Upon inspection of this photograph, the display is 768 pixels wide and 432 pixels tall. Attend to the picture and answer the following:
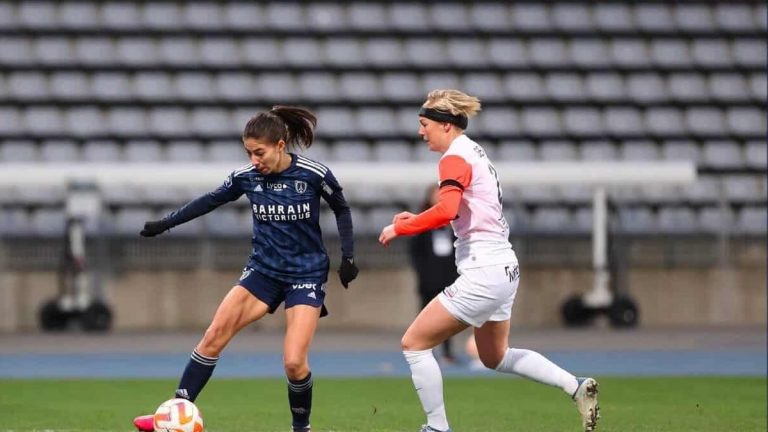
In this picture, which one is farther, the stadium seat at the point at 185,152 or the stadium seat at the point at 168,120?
the stadium seat at the point at 168,120

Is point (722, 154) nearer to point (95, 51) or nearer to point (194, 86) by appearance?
→ point (194, 86)

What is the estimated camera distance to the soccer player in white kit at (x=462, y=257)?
7.64 m

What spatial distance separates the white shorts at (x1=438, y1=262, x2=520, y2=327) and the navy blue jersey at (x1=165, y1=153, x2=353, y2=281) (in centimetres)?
81

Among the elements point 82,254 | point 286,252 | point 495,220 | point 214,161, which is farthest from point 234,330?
point 214,161

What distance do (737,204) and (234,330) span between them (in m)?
16.0

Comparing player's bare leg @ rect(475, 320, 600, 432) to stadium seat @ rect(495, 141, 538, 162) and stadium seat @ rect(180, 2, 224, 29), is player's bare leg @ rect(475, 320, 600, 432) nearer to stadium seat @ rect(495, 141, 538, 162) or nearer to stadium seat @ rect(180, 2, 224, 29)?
stadium seat @ rect(495, 141, 538, 162)

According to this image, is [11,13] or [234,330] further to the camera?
[11,13]

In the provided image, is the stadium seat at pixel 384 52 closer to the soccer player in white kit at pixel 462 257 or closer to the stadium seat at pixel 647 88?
the stadium seat at pixel 647 88

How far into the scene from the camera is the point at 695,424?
9.73 meters

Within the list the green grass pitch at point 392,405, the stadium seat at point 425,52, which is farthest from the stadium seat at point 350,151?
the green grass pitch at point 392,405

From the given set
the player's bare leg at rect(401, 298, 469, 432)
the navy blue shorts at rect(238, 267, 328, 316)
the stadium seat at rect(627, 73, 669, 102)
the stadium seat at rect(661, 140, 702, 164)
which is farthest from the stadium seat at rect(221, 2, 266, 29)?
the player's bare leg at rect(401, 298, 469, 432)

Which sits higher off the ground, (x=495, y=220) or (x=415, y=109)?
(x=415, y=109)

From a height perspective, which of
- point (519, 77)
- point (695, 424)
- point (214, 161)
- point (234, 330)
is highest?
point (519, 77)

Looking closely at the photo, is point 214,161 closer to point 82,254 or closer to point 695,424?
point 82,254
